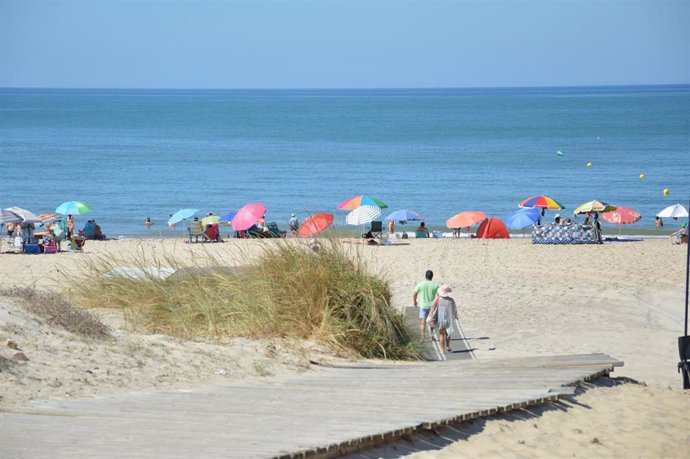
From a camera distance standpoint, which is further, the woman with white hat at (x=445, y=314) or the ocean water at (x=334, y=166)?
the ocean water at (x=334, y=166)

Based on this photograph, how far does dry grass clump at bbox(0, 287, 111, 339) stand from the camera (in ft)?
28.0

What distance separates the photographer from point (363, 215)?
84.7 ft

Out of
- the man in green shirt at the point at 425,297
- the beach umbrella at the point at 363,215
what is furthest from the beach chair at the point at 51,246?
the man in green shirt at the point at 425,297

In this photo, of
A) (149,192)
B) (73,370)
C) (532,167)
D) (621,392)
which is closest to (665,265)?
(621,392)

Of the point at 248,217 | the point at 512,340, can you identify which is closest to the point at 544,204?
the point at 248,217

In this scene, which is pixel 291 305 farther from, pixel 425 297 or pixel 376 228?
pixel 376 228

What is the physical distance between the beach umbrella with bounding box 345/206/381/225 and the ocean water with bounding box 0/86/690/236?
3.39 meters

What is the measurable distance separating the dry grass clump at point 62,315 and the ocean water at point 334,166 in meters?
20.1

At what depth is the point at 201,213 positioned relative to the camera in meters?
37.4

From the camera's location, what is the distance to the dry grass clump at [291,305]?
Result: 10016mm

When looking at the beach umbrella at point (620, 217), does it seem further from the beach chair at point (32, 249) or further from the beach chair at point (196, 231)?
the beach chair at point (32, 249)

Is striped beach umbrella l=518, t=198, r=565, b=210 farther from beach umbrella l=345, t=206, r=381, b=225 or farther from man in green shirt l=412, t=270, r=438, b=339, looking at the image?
man in green shirt l=412, t=270, r=438, b=339

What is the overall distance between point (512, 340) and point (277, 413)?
816 centimetres

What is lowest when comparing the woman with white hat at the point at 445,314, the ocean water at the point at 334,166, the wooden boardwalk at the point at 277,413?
the wooden boardwalk at the point at 277,413
